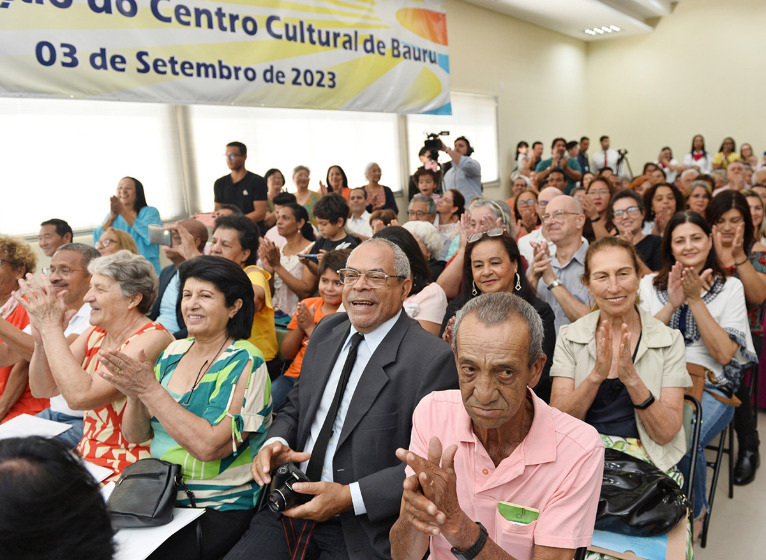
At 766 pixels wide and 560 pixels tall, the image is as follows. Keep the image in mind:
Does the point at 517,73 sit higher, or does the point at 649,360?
the point at 517,73

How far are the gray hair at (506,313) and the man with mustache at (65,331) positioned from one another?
1856 mm

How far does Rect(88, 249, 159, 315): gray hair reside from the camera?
2.31m

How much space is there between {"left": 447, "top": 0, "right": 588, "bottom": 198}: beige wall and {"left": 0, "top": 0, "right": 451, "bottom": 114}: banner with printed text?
4.83 metres

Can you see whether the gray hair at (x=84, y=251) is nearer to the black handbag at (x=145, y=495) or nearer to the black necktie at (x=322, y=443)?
the black handbag at (x=145, y=495)

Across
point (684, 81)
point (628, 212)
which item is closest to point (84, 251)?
point (628, 212)

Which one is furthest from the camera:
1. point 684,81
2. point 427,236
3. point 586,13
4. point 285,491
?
point 684,81

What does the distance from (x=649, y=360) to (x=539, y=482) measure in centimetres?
96

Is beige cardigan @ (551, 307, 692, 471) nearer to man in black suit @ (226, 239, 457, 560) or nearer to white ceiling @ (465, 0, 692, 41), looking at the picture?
man in black suit @ (226, 239, 457, 560)

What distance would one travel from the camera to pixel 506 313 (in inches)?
55.1

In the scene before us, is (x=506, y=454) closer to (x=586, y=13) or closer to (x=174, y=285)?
(x=174, y=285)

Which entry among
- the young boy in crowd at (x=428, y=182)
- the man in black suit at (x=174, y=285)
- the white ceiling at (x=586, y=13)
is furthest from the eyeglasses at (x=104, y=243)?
the white ceiling at (x=586, y=13)

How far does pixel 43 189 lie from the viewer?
563 cm

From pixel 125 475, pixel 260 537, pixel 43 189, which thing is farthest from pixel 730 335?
pixel 43 189

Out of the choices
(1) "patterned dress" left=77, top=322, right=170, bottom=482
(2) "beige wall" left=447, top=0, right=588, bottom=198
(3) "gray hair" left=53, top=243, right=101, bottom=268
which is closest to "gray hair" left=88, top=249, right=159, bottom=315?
(1) "patterned dress" left=77, top=322, right=170, bottom=482
